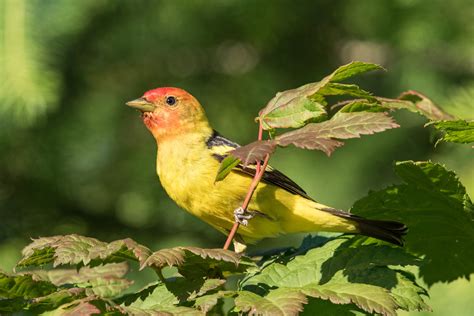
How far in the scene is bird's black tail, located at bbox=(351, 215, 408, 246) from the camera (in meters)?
1.90

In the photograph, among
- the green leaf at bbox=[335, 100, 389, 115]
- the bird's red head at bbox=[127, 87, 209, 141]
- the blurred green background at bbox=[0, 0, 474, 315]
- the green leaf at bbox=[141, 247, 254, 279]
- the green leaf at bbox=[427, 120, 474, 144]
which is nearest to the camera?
the green leaf at bbox=[141, 247, 254, 279]

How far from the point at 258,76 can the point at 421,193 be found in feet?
10.1

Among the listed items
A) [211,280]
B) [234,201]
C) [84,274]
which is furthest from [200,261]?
[234,201]

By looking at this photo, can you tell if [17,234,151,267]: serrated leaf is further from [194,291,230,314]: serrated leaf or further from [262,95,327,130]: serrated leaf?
[262,95,327,130]: serrated leaf

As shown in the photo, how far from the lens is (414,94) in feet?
6.51

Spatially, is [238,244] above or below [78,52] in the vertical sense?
below

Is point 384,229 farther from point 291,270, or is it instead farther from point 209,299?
point 209,299

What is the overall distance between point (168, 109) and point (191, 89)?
5.22ft

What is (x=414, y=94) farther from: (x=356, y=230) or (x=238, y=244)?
(x=238, y=244)

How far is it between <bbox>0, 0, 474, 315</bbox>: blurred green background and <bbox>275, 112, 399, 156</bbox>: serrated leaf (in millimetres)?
2518

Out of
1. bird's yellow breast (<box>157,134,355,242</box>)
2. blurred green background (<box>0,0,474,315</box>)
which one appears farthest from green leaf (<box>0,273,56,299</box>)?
blurred green background (<box>0,0,474,315</box>)

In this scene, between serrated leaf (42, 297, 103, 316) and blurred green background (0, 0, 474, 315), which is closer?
serrated leaf (42, 297, 103, 316)

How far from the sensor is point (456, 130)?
64.2 inches

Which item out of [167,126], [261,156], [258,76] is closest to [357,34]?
[258,76]
